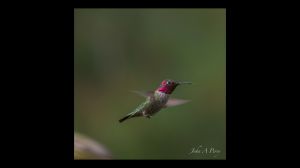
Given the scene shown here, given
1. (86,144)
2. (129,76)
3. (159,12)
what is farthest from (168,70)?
(86,144)

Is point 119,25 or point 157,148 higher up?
point 119,25

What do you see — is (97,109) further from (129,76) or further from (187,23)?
(187,23)

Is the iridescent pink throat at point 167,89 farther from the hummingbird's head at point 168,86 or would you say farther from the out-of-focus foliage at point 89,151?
the out-of-focus foliage at point 89,151

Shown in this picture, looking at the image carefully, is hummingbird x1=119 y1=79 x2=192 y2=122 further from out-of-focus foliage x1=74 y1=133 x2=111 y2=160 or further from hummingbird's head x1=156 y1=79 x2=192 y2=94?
out-of-focus foliage x1=74 y1=133 x2=111 y2=160

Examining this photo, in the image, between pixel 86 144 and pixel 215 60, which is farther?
pixel 215 60

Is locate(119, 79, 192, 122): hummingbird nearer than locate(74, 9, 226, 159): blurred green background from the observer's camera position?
Yes

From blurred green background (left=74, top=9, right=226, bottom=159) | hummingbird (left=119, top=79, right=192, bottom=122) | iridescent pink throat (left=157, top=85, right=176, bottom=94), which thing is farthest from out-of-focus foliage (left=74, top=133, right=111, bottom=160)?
blurred green background (left=74, top=9, right=226, bottom=159)

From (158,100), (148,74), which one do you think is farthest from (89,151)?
(148,74)

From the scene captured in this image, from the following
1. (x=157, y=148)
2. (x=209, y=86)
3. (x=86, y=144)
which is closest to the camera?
(x=86, y=144)

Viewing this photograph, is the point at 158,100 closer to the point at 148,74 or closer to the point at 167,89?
the point at 167,89
